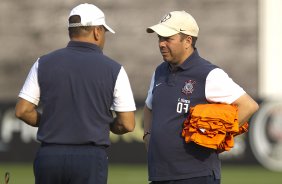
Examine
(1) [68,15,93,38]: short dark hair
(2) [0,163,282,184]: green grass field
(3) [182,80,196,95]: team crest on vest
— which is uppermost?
(1) [68,15,93,38]: short dark hair

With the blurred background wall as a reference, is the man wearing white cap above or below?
above

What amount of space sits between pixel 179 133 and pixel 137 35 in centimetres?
1367

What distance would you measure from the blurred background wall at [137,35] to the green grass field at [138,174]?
3783 millimetres

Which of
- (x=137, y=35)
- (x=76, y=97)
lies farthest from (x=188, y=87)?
(x=137, y=35)

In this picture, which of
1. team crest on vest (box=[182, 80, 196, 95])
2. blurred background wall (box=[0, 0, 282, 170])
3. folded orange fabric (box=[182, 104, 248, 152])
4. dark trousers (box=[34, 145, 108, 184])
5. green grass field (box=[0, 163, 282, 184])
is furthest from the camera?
blurred background wall (box=[0, 0, 282, 170])

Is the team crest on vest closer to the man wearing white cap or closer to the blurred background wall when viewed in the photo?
the man wearing white cap

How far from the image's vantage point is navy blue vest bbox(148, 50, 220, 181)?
693cm

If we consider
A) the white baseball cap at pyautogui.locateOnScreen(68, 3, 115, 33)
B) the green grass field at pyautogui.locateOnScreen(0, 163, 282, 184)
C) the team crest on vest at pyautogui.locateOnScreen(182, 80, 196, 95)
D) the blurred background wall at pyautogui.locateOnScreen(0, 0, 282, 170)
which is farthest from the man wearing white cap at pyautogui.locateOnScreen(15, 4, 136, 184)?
the blurred background wall at pyautogui.locateOnScreen(0, 0, 282, 170)

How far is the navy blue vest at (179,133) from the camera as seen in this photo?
693 centimetres

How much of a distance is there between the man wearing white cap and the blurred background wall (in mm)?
13098

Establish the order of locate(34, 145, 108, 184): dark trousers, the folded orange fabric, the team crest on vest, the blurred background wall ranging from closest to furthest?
locate(34, 145, 108, 184): dark trousers → the folded orange fabric → the team crest on vest → the blurred background wall

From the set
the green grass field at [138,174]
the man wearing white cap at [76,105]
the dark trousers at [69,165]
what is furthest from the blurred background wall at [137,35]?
the dark trousers at [69,165]

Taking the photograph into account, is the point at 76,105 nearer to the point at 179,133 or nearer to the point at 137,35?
the point at 179,133

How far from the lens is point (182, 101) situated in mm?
6988
